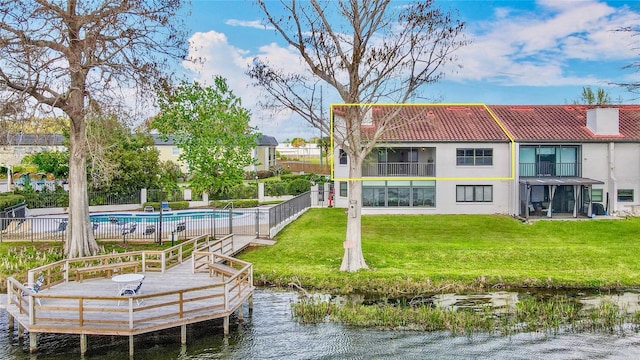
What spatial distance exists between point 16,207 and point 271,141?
45.5 m

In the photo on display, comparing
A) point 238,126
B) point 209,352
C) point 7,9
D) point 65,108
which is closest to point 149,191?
point 238,126

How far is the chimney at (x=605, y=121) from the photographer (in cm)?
3559

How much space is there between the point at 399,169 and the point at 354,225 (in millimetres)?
16613

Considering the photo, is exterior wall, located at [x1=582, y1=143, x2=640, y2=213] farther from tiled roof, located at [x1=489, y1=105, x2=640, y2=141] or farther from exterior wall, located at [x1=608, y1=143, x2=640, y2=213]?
tiled roof, located at [x1=489, y1=105, x2=640, y2=141]

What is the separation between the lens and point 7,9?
66.3 ft

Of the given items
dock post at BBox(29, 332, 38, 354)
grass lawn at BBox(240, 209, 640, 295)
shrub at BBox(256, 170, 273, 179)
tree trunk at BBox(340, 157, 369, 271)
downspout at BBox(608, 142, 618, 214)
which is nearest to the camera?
dock post at BBox(29, 332, 38, 354)

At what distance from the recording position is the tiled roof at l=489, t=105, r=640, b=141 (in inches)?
1389

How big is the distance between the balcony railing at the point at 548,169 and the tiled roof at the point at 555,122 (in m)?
1.82

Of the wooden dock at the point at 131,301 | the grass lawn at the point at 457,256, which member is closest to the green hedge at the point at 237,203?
the grass lawn at the point at 457,256

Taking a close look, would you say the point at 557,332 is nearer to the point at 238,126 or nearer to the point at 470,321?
the point at 470,321

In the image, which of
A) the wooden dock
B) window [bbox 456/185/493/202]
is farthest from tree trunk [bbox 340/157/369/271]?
window [bbox 456/185/493/202]

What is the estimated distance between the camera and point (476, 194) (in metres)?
35.7

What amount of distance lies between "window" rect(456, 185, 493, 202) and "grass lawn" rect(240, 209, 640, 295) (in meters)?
3.60

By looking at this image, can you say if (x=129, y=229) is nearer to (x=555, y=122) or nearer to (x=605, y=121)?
(x=555, y=122)
